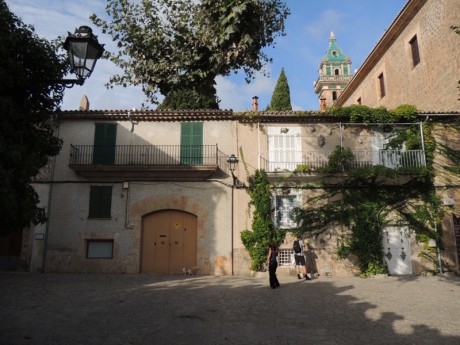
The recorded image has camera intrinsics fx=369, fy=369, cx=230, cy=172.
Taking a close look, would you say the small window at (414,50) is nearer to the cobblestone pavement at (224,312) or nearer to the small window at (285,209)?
the small window at (285,209)

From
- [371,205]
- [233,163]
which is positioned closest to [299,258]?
[371,205]

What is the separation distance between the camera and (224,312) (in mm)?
7461

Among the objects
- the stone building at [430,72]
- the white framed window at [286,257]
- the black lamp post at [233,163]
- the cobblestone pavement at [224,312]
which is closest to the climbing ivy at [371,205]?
the stone building at [430,72]

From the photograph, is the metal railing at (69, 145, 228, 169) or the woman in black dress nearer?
the woman in black dress

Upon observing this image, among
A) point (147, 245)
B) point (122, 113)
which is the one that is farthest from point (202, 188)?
point (122, 113)

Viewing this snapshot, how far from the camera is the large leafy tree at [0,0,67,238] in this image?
4.98 metres

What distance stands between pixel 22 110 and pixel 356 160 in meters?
12.7

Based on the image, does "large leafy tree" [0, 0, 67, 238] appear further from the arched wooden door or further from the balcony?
the arched wooden door

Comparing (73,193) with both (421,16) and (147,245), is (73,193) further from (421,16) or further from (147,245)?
(421,16)

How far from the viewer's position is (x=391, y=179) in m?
14.7

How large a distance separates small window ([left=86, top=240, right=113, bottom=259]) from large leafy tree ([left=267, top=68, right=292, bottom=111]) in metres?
20.0

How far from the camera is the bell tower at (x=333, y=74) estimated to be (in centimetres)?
5397

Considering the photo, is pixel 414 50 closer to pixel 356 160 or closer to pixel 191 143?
pixel 356 160

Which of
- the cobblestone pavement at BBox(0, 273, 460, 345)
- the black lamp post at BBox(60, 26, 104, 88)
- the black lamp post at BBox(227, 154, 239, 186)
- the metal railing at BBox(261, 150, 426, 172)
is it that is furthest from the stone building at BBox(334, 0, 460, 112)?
the black lamp post at BBox(60, 26, 104, 88)
